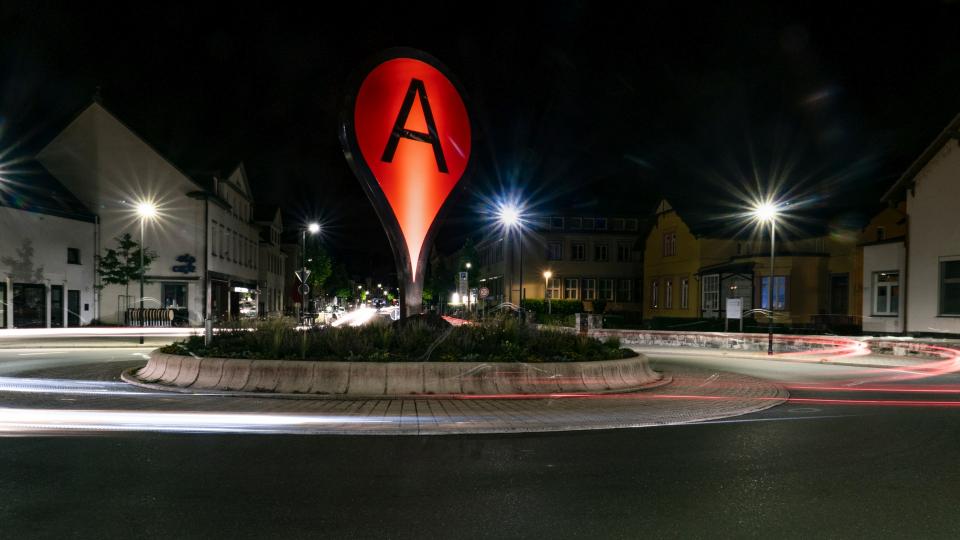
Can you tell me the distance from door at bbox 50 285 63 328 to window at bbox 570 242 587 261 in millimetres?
→ 38360

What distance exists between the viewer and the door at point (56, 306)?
3847 centimetres

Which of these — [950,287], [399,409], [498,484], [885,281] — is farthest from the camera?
[885,281]

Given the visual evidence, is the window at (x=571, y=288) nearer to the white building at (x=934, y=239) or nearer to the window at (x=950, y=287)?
the white building at (x=934, y=239)

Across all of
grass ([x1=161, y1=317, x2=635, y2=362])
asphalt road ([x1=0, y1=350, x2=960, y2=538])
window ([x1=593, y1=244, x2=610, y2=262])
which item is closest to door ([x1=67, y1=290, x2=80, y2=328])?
grass ([x1=161, y1=317, x2=635, y2=362])

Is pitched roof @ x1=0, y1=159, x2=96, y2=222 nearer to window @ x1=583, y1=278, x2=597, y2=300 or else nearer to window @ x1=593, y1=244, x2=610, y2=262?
window @ x1=583, y1=278, x2=597, y2=300

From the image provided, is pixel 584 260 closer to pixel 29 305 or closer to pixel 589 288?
pixel 589 288

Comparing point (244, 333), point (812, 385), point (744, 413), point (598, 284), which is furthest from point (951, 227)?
point (598, 284)

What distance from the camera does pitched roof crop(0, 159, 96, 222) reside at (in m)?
36.8

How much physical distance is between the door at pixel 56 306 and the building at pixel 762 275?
3926 cm

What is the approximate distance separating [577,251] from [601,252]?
85.9 inches

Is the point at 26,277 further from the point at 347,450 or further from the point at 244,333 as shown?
the point at 347,450

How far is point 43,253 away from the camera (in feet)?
123

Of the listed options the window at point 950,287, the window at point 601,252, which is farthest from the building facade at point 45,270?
the window at point 950,287

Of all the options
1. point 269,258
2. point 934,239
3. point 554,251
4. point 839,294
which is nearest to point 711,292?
point 839,294
